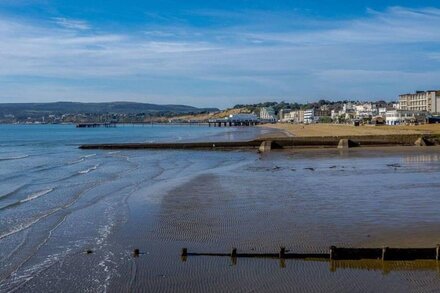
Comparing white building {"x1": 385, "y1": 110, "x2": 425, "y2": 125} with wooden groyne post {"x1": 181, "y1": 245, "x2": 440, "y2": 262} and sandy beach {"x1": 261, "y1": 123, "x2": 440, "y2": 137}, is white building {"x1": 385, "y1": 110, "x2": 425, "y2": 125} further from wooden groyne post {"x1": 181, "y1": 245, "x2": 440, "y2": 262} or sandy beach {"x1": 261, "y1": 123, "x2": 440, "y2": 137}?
wooden groyne post {"x1": 181, "y1": 245, "x2": 440, "y2": 262}

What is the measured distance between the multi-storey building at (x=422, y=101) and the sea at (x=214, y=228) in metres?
104

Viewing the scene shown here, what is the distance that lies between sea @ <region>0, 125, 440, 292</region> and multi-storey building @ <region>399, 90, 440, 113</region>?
104 metres

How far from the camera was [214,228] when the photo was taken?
54.0 feet

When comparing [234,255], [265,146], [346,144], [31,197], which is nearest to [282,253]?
[234,255]

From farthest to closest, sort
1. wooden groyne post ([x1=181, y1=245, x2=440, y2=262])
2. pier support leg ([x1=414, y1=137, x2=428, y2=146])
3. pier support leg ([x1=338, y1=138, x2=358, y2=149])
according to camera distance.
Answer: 1. pier support leg ([x1=414, y1=137, x2=428, y2=146])
2. pier support leg ([x1=338, y1=138, x2=358, y2=149])
3. wooden groyne post ([x1=181, y1=245, x2=440, y2=262])

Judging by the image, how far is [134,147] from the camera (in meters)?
63.0

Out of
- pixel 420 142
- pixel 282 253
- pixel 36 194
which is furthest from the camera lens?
pixel 420 142

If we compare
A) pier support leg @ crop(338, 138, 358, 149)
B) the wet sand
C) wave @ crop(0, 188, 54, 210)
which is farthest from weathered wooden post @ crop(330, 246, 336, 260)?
pier support leg @ crop(338, 138, 358, 149)

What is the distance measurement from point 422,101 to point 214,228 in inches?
5166

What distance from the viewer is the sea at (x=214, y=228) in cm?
1138

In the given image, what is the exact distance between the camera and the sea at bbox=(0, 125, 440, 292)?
37.3 feet

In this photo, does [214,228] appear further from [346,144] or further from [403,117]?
[403,117]

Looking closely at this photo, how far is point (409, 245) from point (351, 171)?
18986 mm

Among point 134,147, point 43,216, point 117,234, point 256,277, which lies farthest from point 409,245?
point 134,147
